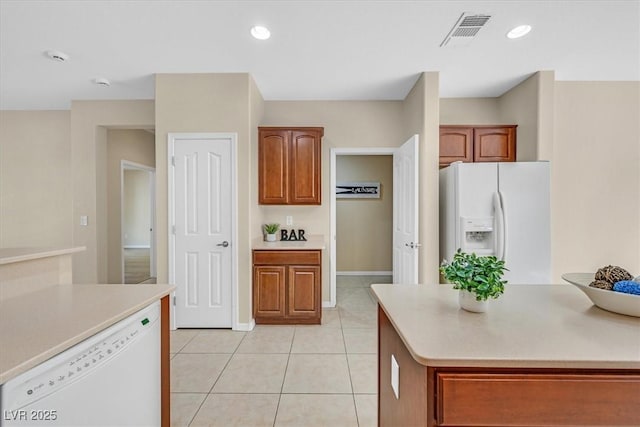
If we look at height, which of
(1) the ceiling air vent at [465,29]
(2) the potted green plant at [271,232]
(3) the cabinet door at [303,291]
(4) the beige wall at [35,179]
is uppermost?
(1) the ceiling air vent at [465,29]

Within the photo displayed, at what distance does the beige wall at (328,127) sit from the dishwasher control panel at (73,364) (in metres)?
2.78

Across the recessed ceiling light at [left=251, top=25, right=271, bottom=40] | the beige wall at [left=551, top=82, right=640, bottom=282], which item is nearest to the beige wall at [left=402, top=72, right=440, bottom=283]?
the beige wall at [left=551, top=82, right=640, bottom=282]

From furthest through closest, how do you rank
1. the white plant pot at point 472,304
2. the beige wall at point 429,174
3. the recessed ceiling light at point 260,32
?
the beige wall at point 429,174, the recessed ceiling light at point 260,32, the white plant pot at point 472,304

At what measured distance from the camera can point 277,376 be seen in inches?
91.1

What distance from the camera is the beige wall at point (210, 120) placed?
3164 millimetres

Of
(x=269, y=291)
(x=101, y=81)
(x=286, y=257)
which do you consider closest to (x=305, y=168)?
(x=286, y=257)

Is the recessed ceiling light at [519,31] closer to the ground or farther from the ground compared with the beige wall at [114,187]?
farther from the ground

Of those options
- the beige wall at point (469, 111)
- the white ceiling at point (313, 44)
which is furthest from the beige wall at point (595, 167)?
the beige wall at point (469, 111)

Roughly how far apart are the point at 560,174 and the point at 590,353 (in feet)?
11.0

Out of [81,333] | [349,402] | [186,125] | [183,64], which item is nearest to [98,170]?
[186,125]

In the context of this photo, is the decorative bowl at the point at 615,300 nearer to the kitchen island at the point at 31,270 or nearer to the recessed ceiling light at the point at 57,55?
the kitchen island at the point at 31,270

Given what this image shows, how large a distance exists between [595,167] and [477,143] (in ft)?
4.38

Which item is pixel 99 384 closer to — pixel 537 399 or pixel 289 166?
pixel 537 399

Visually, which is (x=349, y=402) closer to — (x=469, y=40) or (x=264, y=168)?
(x=264, y=168)
